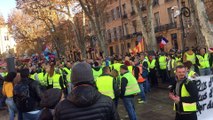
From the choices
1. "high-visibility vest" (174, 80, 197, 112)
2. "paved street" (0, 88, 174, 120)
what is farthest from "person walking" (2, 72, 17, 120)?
"high-visibility vest" (174, 80, 197, 112)

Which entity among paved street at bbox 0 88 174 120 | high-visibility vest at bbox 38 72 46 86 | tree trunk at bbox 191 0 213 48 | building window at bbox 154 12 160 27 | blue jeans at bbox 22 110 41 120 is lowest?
paved street at bbox 0 88 174 120

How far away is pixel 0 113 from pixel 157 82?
7.12 metres

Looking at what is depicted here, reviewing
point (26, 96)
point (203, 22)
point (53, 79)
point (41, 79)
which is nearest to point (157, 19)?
point (203, 22)

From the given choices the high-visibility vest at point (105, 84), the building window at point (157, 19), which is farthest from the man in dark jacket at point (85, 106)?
the building window at point (157, 19)

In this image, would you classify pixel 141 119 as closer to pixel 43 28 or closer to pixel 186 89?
pixel 186 89

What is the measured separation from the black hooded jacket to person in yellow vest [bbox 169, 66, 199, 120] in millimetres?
2749

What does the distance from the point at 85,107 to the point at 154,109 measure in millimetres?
7880

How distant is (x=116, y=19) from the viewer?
57.5 m

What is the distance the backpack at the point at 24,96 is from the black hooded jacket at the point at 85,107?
13.1ft

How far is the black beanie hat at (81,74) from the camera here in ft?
10.6

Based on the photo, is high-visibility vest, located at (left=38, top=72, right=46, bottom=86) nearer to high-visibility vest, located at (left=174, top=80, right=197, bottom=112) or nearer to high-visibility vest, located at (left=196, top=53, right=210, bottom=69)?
high-visibility vest, located at (left=196, top=53, right=210, bottom=69)

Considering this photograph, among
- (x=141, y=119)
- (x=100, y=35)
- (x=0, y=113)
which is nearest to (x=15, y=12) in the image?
(x=100, y=35)

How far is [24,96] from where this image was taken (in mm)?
6984

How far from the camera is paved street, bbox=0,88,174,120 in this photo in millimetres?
9752
